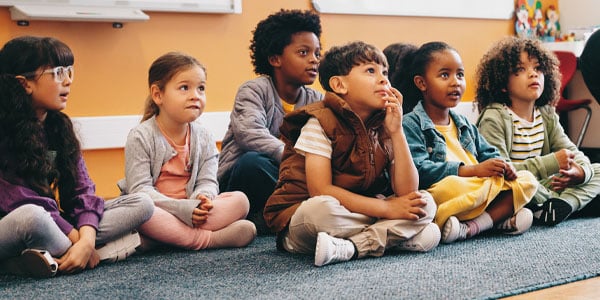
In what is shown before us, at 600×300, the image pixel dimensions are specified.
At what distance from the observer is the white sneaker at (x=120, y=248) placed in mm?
1967

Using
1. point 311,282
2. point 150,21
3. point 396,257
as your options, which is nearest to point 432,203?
point 396,257

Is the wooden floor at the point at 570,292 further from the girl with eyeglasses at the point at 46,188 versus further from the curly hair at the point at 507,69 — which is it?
the curly hair at the point at 507,69

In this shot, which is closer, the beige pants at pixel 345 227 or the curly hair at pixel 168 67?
the beige pants at pixel 345 227

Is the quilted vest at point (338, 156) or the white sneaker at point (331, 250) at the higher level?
the quilted vest at point (338, 156)

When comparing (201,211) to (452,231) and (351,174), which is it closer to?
(351,174)

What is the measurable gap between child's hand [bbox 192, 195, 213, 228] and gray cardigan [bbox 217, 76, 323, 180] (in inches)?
13.1

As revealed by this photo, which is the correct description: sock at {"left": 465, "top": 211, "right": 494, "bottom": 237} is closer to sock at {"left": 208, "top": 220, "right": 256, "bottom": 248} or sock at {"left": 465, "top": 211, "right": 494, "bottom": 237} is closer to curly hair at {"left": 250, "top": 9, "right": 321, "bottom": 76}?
sock at {"left": 208, "top": 220, "right": 256, "bottom": 248}

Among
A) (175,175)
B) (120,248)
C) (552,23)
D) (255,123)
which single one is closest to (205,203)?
(175,175)

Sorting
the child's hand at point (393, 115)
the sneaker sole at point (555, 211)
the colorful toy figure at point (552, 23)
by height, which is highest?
the colorful toy figure at point (552, 23)

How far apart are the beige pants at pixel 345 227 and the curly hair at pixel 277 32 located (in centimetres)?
88

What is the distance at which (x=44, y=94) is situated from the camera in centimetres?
193

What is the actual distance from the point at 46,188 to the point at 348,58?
88 centimetres

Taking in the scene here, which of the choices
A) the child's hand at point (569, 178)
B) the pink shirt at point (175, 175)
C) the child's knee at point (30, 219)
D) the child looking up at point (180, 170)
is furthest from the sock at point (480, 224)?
the child's knee at point (30, 219)

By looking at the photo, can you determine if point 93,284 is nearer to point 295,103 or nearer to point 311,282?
point 311,282
